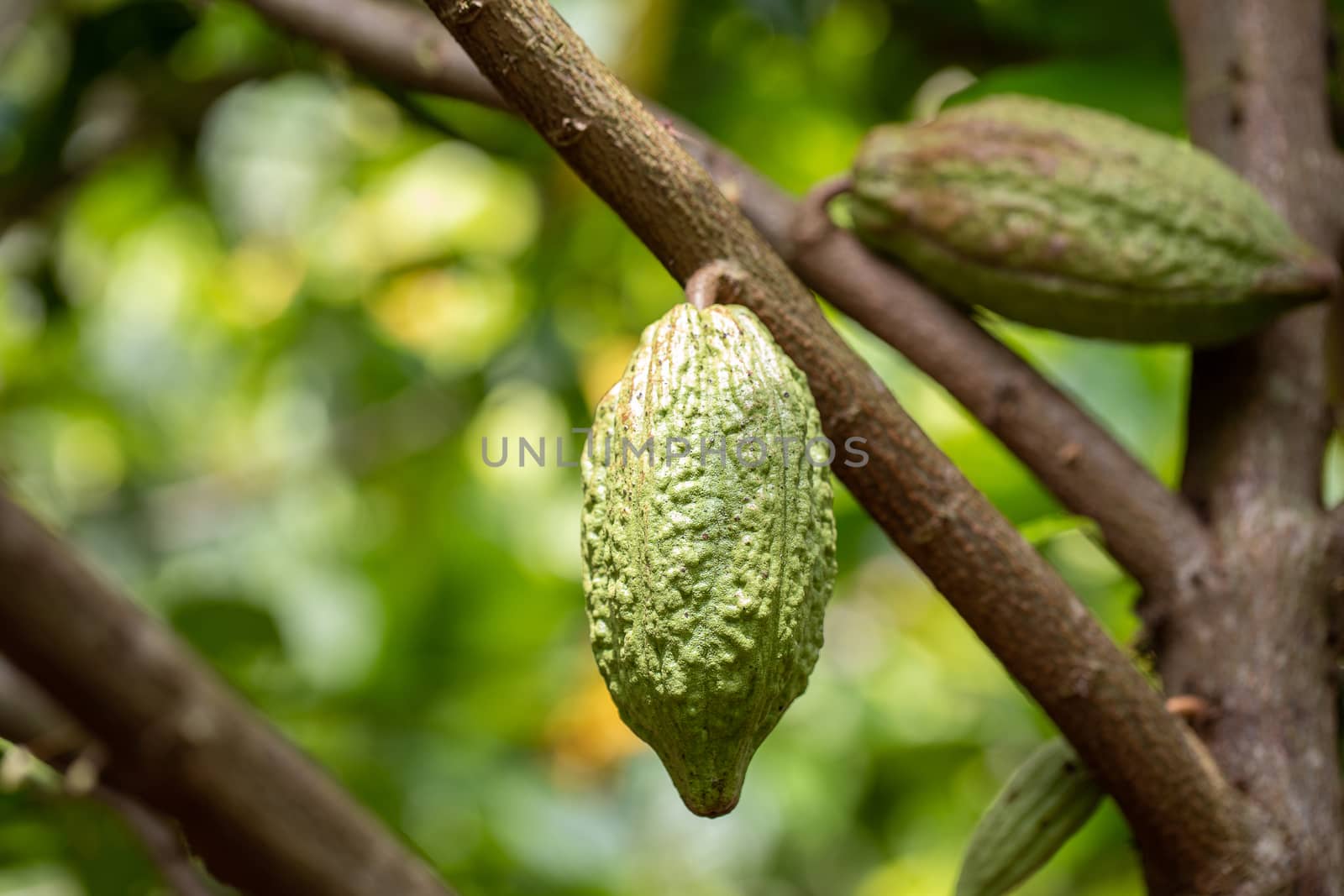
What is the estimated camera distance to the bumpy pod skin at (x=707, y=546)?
26.7 inches

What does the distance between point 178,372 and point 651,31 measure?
1.71 m

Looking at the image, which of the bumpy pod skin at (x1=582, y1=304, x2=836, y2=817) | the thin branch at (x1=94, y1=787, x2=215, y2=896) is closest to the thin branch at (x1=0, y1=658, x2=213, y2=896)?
the thin branch at (x1=94, y1=787, x2=215, y2=896)

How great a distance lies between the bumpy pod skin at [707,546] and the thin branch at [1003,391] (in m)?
0.37

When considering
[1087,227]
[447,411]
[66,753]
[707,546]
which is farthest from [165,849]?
[447,411]

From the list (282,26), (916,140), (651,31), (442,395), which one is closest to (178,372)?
(442,395)

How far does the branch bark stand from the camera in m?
0.99

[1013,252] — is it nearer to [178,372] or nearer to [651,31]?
[651,31]

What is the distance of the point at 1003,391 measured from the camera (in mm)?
1057

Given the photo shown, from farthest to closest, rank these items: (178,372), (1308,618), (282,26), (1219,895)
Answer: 1. (178,372)
2. (282,26)
3. (1308,618)
4. (1219,895)

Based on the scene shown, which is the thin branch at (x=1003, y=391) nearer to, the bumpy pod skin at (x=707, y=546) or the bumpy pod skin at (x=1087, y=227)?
the bumpy pod skin at (x=1087, y=227)

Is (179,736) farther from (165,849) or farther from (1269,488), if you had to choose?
(1269,488)

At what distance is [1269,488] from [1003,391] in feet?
0.82

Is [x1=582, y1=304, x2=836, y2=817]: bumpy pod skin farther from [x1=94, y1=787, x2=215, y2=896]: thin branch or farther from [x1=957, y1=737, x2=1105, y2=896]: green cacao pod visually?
[x1=94, y1=787, x2=215, y2=896]: thin branch

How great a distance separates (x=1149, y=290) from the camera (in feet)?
3.34
